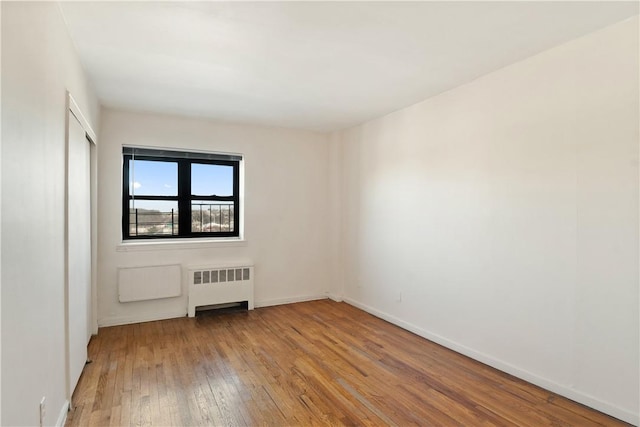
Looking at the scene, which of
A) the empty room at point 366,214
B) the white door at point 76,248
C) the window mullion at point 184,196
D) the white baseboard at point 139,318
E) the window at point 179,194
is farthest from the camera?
the window mullion at point 184,196

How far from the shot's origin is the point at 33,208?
167 cm

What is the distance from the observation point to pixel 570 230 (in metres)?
2.57

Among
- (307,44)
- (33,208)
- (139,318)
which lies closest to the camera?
(33,208)

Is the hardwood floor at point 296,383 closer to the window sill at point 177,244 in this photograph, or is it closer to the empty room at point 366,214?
the empty room at point 366,214

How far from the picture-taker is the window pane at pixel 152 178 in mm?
4508

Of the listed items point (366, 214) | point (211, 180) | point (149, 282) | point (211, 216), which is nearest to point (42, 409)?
point (149, 282)

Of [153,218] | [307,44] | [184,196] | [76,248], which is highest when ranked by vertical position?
[307,44]

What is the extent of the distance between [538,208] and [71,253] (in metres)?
3.53

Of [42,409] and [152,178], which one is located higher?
[152,178]

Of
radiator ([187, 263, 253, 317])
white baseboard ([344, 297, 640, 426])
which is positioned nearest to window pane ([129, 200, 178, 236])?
radiator ([187, 263, 253, 317])

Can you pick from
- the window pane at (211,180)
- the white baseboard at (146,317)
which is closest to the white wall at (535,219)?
the white baseboard at (146,317)

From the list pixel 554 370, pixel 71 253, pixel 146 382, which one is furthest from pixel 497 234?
pixel 71 253

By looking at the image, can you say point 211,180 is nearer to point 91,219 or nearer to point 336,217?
point 91,219

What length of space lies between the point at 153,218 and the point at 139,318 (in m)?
1.27
